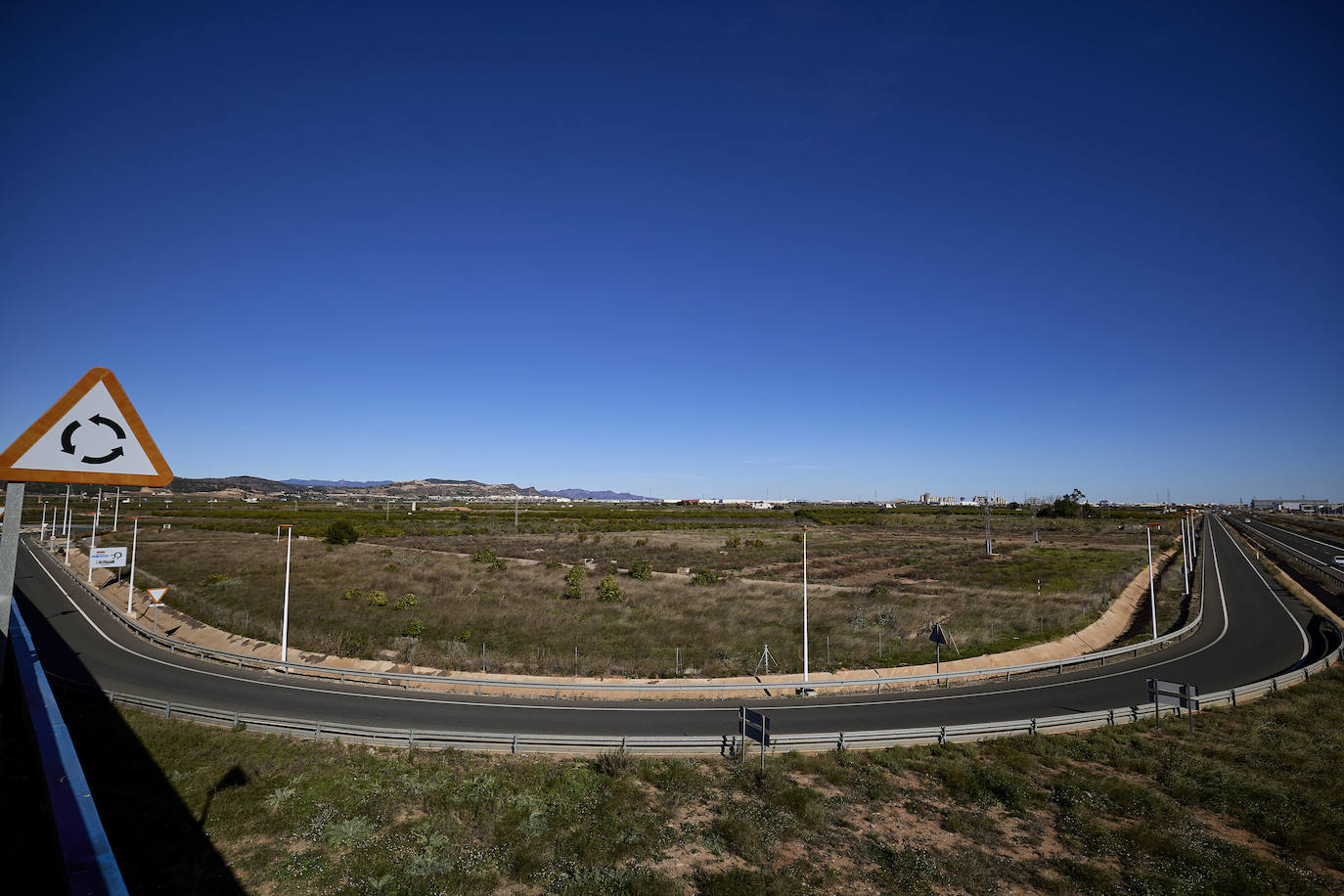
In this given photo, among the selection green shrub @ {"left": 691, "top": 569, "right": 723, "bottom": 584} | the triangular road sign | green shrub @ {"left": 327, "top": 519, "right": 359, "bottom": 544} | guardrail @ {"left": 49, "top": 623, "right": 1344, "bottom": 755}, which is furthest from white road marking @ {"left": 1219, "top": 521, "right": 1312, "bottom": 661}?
green shrub @ {"left": 327, "top": 519, "right": 359, "bottom": 544}

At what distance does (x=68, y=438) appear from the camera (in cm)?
419

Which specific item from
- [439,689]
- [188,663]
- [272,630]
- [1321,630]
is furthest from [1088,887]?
[1321,630]

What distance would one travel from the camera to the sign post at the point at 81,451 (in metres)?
3.86

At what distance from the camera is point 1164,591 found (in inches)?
2143

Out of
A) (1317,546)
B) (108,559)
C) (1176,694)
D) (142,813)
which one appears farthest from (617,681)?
(1317,546)

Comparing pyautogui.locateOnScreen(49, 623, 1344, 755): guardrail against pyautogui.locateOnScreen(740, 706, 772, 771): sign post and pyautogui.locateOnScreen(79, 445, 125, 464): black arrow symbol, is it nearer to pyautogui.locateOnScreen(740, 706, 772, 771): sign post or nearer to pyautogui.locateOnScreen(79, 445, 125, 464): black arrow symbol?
pyautogui.locateOnScreen(740, 706, 772, 771): sign post

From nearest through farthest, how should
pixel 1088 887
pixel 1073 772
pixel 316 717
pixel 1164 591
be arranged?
pixel 1088 887
pixel 1073 772
pixel 316 717
pixel 1164 591

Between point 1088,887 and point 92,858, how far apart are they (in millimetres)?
17018

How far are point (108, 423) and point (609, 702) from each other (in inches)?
910

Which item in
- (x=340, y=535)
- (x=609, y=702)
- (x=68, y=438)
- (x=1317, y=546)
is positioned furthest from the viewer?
(x=1317, y=546)

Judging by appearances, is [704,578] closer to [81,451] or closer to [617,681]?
[617,681]

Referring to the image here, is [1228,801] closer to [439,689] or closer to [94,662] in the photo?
[439,689]

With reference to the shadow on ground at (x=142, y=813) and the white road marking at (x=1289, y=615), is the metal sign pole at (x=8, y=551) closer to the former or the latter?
the shadow on ground at (x=142, y=813)

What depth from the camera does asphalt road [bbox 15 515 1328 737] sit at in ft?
72.6
